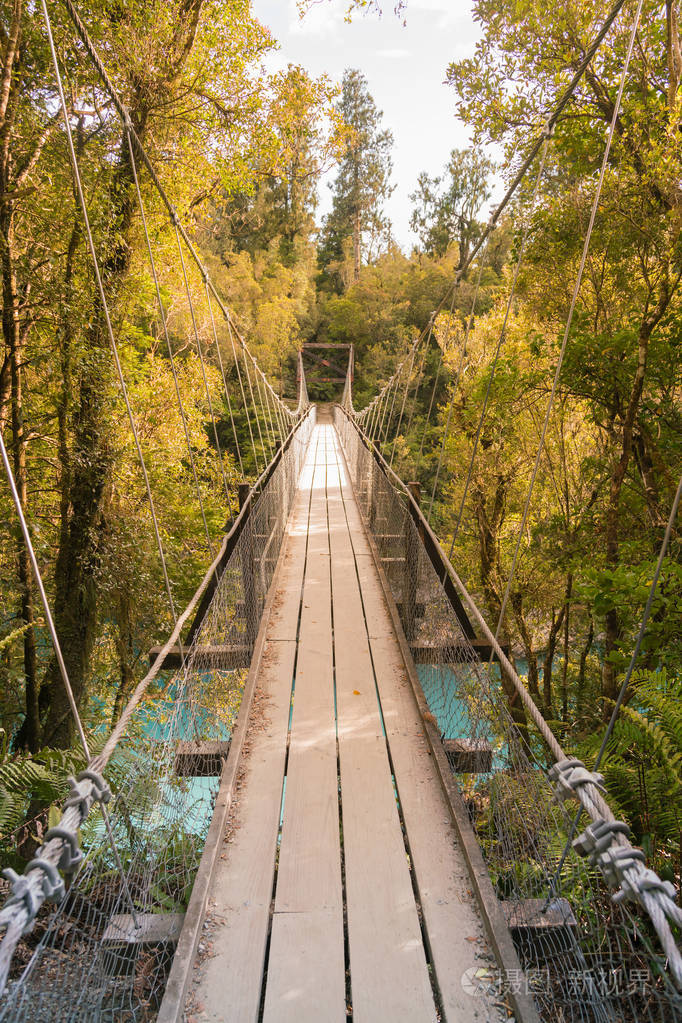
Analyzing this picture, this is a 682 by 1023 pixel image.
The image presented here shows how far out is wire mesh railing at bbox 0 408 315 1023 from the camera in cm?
88

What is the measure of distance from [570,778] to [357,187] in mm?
33699

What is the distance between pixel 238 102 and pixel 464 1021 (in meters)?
7.34

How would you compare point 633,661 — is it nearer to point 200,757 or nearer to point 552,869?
point 552,869

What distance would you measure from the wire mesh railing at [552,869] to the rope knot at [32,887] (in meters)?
0.72

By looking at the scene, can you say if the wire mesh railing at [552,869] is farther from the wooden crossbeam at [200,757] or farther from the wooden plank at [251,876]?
the wooden crossbeam at [200,757]

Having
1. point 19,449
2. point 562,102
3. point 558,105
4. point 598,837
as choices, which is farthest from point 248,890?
point 19,449

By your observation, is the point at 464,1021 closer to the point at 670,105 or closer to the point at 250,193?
the point at 670,105

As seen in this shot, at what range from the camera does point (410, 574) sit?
3.00m

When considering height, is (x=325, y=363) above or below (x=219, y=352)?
above

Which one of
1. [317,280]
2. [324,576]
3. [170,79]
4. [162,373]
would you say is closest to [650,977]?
[324,576]

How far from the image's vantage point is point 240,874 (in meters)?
1.51

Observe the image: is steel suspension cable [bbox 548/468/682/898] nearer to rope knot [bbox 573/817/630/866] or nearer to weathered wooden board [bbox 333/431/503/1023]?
rope knot [bbox 573/817/630/866]

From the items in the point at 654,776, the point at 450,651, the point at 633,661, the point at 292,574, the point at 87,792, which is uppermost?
the point at 633,661

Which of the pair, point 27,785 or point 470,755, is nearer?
point 470,755
